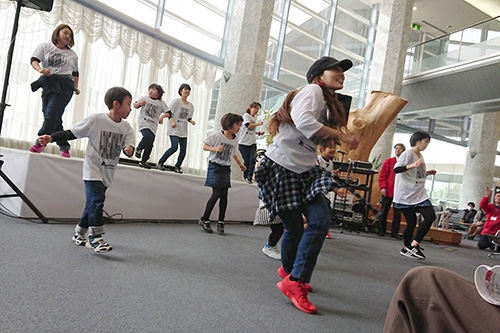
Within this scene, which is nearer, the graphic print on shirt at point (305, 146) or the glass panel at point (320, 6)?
the graphic print on shirt at point (305, 146)

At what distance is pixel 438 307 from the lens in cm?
100

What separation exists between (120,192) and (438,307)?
166 inches

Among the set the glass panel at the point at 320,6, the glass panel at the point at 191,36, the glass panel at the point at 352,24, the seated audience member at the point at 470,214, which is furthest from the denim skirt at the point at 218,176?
the seated audience member at the point at 470,214

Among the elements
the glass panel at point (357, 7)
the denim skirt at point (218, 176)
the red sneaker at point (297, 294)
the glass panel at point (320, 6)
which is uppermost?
the glass panel at point (357, 7)

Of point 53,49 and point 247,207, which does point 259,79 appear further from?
point 53,49

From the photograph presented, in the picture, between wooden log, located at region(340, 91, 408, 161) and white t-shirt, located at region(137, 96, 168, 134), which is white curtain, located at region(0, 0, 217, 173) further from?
wooden log, located at region(340, 91, 408, 161)

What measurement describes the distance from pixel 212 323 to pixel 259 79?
22.5ft

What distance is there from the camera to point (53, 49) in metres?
4.26

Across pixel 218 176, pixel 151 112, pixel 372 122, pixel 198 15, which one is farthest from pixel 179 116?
pixel 372 122

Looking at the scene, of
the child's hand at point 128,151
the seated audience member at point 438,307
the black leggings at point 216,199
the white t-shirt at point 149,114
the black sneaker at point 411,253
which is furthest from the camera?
the white t-shirt at point 149,114

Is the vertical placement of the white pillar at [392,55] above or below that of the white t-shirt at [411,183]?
above

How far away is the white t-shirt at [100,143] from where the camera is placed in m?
3.03

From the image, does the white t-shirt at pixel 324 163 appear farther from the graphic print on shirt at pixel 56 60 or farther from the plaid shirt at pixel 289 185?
the graphic print on shirt at pixel 56 60

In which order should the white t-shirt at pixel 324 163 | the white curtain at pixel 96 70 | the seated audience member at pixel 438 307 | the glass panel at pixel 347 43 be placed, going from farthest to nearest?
the glass panel at pixel 347 43 < the white curtain at pixel 96 70 < the white t-shirt at pixel 324 163 < the seated audience member at pixel 438 307
